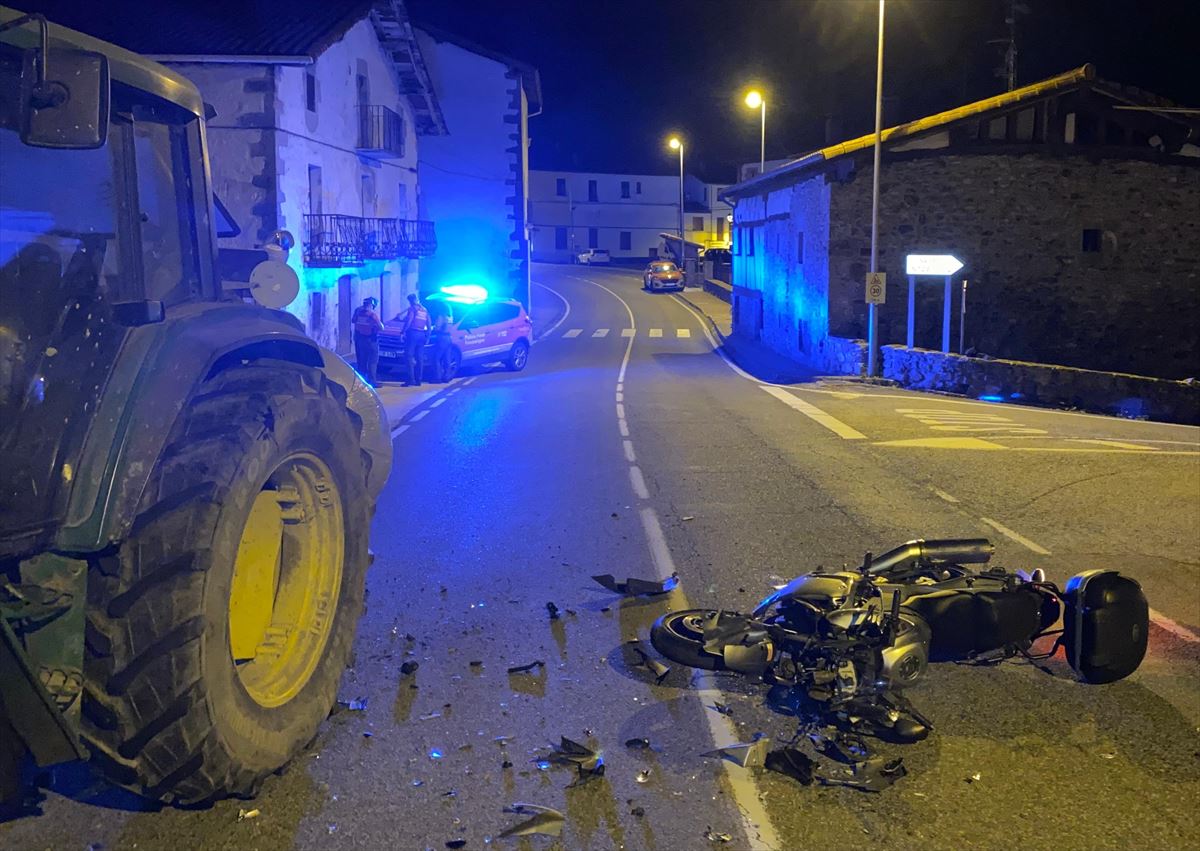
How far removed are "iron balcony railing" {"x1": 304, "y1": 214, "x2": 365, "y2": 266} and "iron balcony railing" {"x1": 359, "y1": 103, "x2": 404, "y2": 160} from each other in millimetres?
2572

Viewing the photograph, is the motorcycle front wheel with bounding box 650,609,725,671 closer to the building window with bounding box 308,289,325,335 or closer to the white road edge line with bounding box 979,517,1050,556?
the white road edge line with bounding box 979,517,1050,556

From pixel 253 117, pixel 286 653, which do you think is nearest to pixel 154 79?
pixel 286 653

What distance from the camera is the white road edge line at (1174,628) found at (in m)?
6.68

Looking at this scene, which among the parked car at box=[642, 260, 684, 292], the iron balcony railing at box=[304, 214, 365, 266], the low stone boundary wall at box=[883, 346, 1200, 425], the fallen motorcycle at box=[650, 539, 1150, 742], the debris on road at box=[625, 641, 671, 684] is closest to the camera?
the fallen motorcycle at box=[650, 539, 1150, 742]

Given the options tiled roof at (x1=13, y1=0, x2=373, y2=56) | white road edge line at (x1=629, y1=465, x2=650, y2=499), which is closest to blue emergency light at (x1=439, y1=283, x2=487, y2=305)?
tiled roof at (x1=13, y1=0, x2=373, y2=56)

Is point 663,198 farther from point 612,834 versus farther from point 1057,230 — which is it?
point 612,834

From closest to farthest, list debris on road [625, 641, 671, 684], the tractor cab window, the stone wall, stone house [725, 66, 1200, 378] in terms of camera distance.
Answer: the tractor cab window → debris on road [625, 641, 671, 684] → stone house [725, 66, 1200, 378] → the stone wall

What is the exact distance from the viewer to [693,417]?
710 inches

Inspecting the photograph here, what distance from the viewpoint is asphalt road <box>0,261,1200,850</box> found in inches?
164

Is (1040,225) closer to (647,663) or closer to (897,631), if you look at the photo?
(647,663)

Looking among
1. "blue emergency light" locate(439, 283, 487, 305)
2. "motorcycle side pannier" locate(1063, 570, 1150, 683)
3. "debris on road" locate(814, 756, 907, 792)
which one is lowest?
"debris on road" locate(814, 756, 907, 792)

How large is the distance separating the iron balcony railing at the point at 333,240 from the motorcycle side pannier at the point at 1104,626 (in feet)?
83.3

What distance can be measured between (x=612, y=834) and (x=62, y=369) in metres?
2.54

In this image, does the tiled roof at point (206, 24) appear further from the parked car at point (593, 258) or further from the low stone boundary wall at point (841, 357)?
the parked car at point (593, 258)
